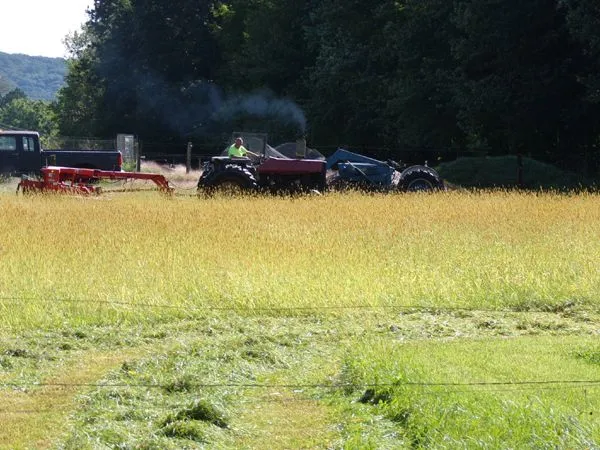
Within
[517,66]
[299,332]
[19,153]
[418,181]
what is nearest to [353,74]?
[517,66]

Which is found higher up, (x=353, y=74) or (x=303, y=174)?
(x=353, y=74)

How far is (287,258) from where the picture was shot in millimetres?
14000

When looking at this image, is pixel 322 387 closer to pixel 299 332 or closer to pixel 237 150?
pixel 299 332

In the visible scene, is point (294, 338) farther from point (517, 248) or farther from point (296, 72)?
point (296, 72)

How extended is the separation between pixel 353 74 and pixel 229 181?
2471cm

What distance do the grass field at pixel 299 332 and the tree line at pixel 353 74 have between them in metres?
19.3

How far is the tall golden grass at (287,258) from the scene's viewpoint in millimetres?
11820

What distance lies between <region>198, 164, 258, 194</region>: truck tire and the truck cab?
9.91 m

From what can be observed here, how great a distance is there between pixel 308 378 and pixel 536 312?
4046mm

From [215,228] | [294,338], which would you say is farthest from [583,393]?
[215,228]

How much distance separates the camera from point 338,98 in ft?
170

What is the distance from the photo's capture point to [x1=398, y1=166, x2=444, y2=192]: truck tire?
28.0 metres

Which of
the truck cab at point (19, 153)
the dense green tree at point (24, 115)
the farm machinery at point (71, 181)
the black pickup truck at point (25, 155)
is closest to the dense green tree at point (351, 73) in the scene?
the black pickup truck at point (25, 155)

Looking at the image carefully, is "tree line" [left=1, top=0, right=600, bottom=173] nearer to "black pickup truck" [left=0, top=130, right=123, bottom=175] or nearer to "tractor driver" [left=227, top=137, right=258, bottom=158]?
"tractor driver" [left=227, top=137, right=258, bottom=158]
